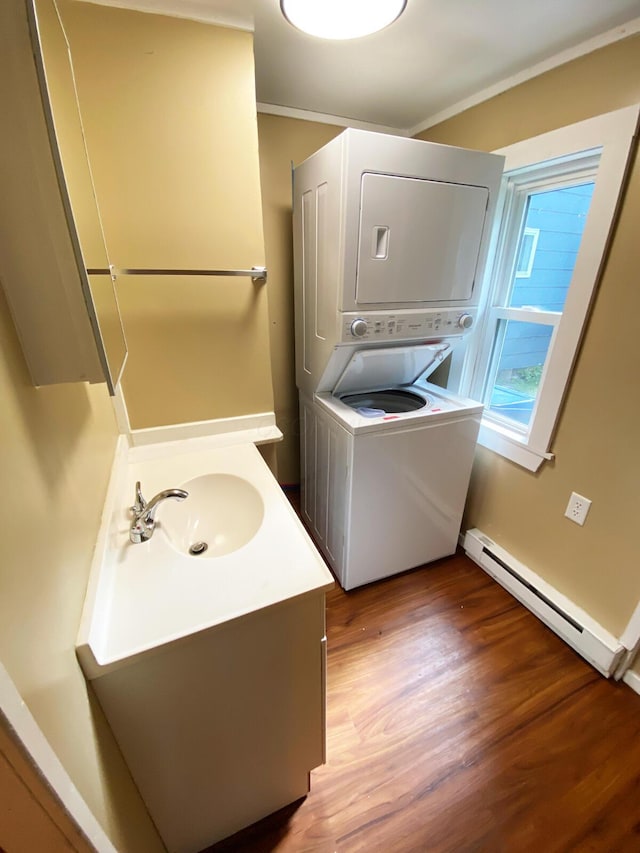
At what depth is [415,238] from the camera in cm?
141

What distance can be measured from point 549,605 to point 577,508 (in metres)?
0.50

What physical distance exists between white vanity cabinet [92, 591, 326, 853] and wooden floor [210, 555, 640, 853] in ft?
0.75

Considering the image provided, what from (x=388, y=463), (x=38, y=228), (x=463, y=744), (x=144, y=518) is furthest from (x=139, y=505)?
(x=463, y=744)

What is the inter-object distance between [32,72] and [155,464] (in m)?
1.10

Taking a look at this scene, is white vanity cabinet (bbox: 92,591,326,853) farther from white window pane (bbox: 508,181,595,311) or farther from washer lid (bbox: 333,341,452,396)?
white window pane (bbox: 508,181,595,311)

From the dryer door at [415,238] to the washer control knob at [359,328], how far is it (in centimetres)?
8

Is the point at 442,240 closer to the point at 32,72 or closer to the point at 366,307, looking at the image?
the point at 366,307

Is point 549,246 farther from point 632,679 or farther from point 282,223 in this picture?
point 632,679

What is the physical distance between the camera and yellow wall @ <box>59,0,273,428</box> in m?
1.12

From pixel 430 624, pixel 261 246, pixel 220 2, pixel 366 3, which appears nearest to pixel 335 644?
pixel 430 624

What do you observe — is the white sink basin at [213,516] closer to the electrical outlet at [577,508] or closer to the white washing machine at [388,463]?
the white washing machine at [388,463]

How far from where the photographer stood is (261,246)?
1.42 m

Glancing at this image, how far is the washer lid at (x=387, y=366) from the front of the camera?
1.64 meters

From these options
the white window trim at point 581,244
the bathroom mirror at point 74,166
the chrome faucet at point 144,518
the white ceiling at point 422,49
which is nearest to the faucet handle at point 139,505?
the chrome faucet at point 144,518
